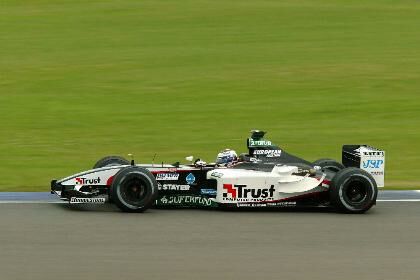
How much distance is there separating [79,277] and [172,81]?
15897mm

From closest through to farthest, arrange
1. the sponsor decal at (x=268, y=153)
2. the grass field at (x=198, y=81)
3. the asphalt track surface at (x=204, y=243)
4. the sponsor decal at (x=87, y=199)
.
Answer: the asphalt track surface at (x=204, y=243) < the sponsor decal at (x=87, y=199) < the sponsor decal at (x=268, y=153) < the grass field at (x=198, y=81)

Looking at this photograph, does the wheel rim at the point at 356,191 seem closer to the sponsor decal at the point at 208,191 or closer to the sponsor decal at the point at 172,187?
the sponsor decal at the point at 208,191

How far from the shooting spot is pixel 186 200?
11719 millimetres

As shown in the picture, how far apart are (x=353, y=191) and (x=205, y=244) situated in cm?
246

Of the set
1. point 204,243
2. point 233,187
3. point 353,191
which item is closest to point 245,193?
point 233,187

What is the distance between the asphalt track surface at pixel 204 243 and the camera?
29.2 ft

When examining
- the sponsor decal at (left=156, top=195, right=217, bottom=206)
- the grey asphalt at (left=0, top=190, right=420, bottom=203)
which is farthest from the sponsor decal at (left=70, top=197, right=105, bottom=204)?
the grey asphalt at (left=0, top=190, right=420, bottom=203)

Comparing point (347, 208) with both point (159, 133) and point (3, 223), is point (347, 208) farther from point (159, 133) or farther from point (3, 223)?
point (159, 133)

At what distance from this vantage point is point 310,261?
9305 millimetres

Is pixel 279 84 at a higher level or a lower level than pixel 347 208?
higher

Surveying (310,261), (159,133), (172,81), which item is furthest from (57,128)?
(310,261)

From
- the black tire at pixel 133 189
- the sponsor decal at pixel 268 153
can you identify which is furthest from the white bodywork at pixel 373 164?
the black tire at pixel 133 189

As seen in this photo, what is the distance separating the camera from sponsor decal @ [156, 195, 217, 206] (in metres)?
11.7

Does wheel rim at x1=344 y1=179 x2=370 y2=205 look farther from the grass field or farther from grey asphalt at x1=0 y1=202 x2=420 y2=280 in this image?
the grass field
